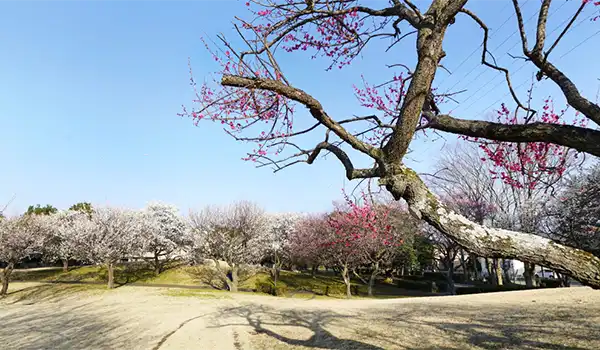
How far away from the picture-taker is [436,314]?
11.6m

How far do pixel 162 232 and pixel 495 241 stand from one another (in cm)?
3676

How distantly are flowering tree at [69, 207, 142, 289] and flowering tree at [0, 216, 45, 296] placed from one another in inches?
97.9

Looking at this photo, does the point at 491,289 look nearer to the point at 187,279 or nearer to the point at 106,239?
the point at 187,279

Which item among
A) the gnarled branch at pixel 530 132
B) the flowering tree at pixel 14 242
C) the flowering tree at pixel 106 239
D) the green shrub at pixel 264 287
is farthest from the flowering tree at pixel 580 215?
the flowering tree at pixel 14 242

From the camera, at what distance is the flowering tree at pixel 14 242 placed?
970 inches

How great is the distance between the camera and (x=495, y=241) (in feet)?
9.26

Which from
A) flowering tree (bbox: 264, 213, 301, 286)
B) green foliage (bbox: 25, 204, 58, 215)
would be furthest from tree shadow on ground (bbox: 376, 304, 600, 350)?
green foliage (bbox: 25, 204, 58, 215)

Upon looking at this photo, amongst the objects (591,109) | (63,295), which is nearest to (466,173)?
(591,109)

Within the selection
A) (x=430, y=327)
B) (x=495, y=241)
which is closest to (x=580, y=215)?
(x=430, y=327)

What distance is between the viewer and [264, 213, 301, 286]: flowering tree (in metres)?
35.2

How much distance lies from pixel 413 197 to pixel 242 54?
232 centimetres

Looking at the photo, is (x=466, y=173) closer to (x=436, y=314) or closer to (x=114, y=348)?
(x=436, y=314)

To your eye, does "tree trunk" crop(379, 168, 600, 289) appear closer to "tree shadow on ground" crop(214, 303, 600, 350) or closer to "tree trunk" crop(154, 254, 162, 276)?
"tree shadow on ground" crop(214, 303, 600, 350)

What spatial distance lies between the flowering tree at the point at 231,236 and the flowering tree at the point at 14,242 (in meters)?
12.4
